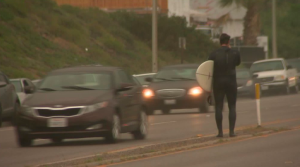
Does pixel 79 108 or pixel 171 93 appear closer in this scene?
pixel 79 108

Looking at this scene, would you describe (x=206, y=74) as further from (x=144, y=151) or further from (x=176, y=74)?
(x=176, y=74)

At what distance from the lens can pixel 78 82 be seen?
14.5 metres

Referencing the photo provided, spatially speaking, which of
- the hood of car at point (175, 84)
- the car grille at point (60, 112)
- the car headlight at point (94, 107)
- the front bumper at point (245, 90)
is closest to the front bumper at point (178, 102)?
the hood of car at point (175, 84)

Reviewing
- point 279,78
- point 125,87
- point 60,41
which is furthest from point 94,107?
point 60,41

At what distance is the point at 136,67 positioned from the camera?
46.2 m

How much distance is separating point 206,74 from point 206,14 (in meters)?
72.7

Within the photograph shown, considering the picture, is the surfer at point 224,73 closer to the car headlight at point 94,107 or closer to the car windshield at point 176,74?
the car headlight at point 94,107

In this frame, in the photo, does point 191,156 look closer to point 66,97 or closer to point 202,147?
point 202,147

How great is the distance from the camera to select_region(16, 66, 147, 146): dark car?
13.4 meters

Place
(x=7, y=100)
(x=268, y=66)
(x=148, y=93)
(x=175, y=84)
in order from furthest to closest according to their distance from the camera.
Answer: (x=268, y=66)
(x=148, y=93)
(x=175, y=84)
(x=7, y=100)

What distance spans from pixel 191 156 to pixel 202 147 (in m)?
1.29

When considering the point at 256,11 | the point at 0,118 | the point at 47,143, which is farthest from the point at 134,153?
the point at 256,11

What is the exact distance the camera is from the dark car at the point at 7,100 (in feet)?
69.9

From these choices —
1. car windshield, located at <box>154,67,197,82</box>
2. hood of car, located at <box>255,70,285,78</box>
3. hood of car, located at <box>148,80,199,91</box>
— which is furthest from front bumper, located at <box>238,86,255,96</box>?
hood of car, located at <box>148,80,199,91</box>
